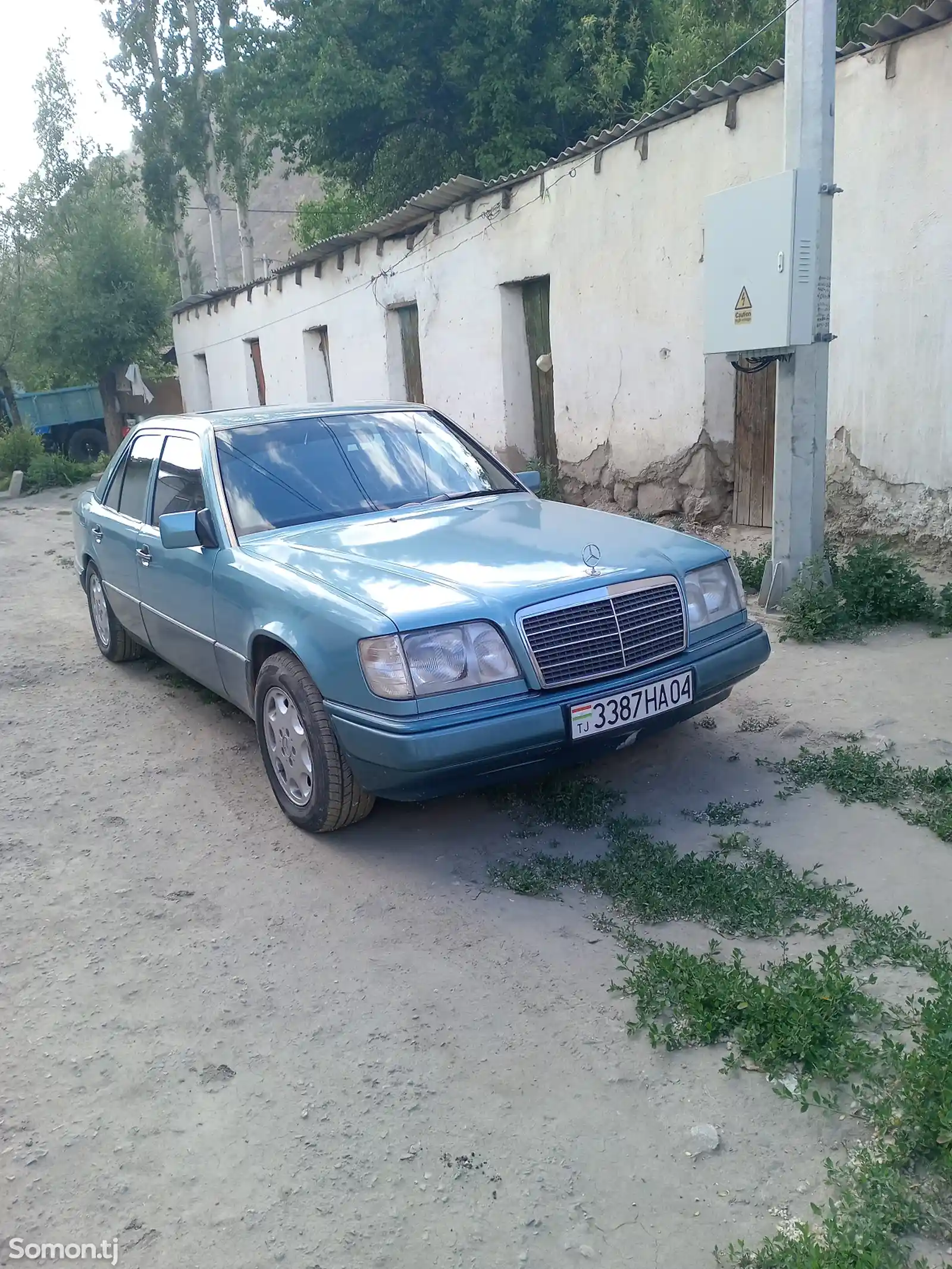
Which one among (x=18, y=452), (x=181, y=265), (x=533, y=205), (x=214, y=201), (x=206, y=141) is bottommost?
(x=18, y=452)

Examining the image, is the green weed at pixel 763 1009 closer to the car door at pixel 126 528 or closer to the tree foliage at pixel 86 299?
the car door at pixel 126 528

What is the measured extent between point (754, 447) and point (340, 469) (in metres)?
4.52

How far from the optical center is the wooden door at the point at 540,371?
10664 mm

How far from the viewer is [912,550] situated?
6785 mm

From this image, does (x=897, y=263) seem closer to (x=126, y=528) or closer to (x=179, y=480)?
(x=179, y=480)

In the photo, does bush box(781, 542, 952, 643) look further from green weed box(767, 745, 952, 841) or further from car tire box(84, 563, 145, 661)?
car tire box(84, 563, 145, 661)

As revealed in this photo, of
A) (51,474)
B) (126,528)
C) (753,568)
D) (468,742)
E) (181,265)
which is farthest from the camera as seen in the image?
(181,265)

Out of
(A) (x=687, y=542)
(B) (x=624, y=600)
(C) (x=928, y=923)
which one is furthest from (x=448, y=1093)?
(A) (x=687, y=542)

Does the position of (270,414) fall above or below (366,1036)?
above

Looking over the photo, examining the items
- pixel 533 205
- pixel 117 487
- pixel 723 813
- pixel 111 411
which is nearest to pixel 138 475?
pixel 117 487

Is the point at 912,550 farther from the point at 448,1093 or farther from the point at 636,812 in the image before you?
the point at 448,1093

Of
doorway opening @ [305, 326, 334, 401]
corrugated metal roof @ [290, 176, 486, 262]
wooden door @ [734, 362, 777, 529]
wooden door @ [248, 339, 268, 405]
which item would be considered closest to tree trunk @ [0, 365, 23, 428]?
wooden door @ [248, 339, 268, 405]

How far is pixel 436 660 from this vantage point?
3.35 m

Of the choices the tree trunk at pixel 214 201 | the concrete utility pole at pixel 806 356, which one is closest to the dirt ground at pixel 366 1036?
the concrete utility pole at pixel 806 356
